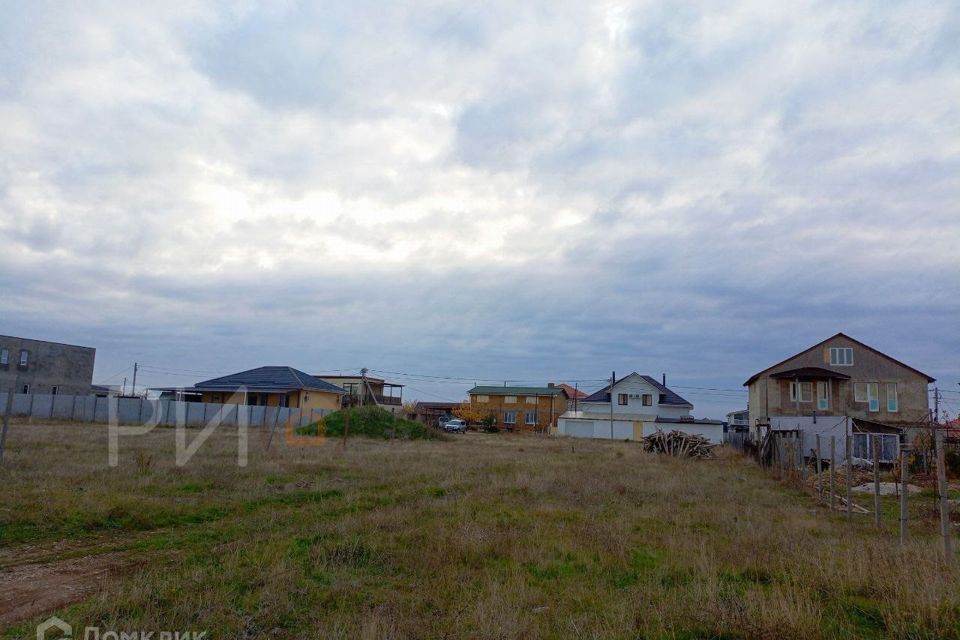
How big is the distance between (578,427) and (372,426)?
28.4m

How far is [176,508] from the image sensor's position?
1091cm

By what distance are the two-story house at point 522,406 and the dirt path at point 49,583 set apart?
67760 mm

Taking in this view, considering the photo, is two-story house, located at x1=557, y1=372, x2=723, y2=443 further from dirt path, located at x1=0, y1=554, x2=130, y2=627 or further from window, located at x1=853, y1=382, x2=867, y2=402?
dirt path, located at x1=0, y1=554, x2=130, y2=627

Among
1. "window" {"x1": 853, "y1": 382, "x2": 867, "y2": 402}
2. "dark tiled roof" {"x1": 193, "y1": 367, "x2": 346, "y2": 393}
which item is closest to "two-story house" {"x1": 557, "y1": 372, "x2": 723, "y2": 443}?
"window" {"x1": 853, "y1": 382, "x2": 867, "y2": 402}

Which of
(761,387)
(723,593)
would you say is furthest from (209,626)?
(761,387)

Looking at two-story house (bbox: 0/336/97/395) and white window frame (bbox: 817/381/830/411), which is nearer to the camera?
white window frame (bbox: 817/381/830/411)

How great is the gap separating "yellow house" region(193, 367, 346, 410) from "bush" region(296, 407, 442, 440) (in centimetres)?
1359

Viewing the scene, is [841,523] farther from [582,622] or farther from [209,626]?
[209,626]

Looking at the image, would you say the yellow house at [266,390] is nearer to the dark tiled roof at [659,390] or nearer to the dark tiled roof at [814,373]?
the dark tiled roof at [659,390]

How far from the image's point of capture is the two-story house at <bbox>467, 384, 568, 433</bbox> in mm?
Result: 76688

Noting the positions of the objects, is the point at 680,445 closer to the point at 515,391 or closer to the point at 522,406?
the point at 522,406

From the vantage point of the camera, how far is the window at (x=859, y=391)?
4534cm

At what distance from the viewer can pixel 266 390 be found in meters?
53.8

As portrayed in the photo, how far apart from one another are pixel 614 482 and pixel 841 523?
625 centimetres
